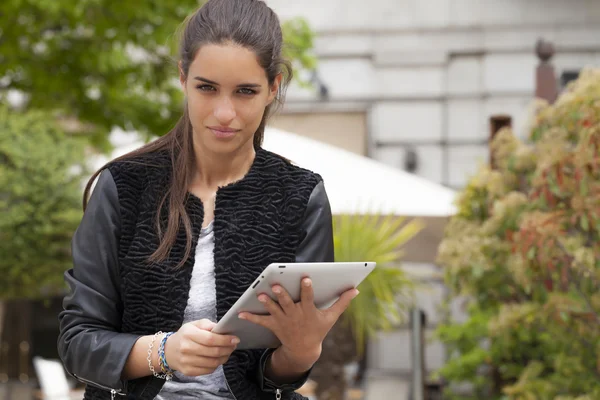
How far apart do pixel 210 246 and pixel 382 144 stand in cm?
981

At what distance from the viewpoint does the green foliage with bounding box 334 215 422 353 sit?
7078mm

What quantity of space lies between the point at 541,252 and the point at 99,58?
508 centimetres

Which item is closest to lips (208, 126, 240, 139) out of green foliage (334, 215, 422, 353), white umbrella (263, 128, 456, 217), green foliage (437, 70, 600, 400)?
green foliage (437, 70, 600, 400)

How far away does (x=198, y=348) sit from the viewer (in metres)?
1.78

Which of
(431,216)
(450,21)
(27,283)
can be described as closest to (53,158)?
Answer: (27,283)

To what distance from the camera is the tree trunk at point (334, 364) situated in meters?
7.16

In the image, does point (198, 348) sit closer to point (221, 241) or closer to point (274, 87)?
point (221, 241)

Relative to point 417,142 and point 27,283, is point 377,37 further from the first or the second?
point 27,283

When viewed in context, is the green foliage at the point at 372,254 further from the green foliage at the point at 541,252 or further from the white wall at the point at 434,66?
the white wall at the point at 434,66

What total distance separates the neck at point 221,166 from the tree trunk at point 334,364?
5.12 metres

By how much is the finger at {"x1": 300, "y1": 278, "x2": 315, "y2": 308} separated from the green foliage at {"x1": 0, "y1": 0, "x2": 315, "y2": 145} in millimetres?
6771

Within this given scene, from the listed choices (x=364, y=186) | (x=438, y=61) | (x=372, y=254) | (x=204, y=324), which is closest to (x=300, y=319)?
(x=204, y=324)

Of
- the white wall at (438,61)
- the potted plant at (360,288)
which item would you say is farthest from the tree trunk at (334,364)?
the white wall at (438,61)

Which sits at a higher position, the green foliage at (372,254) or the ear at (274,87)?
the ear at (274,87)
